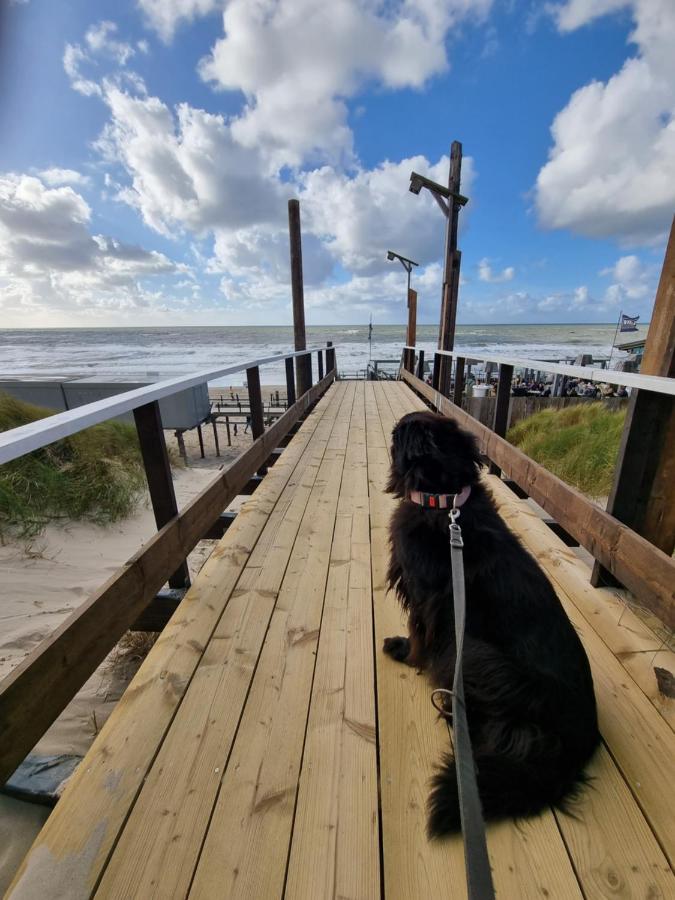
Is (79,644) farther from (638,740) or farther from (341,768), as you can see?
(638,740)

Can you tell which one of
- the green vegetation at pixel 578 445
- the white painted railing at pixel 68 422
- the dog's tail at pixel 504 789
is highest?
the white painted railing at pixel 68 422

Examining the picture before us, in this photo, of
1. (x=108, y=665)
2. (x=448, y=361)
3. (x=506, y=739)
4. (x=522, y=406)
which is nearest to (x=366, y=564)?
(x=506, y=739)

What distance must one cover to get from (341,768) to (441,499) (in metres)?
0.80

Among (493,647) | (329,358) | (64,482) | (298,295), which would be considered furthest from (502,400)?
(329,358)

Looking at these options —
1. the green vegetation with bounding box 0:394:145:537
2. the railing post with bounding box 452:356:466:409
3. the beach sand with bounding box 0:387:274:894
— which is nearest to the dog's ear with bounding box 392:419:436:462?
the beach sand with bounding box 0:387:274:894

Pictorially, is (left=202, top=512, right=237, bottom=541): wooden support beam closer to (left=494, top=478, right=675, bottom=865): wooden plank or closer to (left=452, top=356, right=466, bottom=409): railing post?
(left=494, top=478, right=675, bottom=865): wooden plank

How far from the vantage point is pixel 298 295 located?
8.04 m

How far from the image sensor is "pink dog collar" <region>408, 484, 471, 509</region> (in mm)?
1246

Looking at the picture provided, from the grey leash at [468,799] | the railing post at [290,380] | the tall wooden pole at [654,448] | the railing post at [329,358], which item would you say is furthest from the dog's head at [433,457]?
the railing post at [329,358]

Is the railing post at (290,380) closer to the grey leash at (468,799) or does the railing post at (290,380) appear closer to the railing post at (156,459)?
the railing post at (156,459)

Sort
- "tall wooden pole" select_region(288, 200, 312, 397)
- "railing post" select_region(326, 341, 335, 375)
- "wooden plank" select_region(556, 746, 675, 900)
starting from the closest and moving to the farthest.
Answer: "wooden plank" select_region(556, 746, 675, 900) < "tall wooden pole" select_region(288, 200, 312, 397) < "railing post" select_region(326, 341, 335, 375)

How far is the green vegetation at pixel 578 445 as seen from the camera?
16.8ft

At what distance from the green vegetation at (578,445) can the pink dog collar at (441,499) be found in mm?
3982

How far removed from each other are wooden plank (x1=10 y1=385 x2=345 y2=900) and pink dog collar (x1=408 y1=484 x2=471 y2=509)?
980mm
